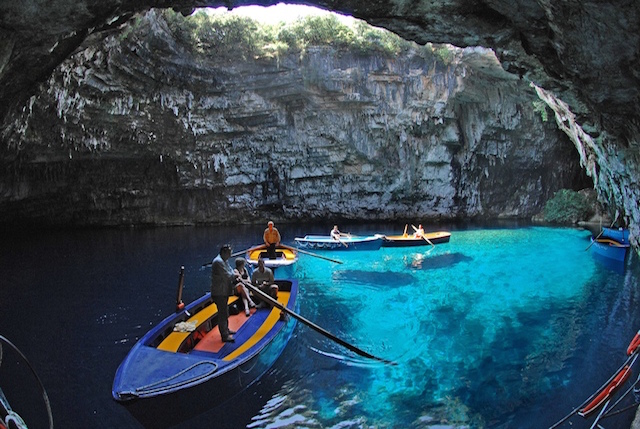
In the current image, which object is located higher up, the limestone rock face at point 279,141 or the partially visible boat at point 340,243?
the limestone rock face at point 279,141

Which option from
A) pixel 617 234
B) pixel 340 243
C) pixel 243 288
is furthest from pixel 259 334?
pixel 617 234

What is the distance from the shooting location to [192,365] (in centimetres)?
592

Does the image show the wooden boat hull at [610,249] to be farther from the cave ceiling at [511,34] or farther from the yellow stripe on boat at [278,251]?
the yellow stripe on boat at [278,251]

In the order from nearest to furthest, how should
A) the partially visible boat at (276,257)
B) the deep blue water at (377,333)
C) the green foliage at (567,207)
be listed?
1. the deep blue water at (377,333)
2. the partially visible boat at (276,257)
3. the green foliage at (567,207)

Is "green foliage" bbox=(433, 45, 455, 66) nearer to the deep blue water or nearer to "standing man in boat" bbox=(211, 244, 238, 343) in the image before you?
the deep blue water

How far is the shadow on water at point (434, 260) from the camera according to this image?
636 inches

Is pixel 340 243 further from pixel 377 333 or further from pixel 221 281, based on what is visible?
pixel 221 281

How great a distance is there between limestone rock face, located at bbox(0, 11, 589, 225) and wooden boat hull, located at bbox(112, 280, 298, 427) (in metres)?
13.8

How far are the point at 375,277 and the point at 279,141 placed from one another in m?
14.8

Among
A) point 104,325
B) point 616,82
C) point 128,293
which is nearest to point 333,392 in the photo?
point 104,325

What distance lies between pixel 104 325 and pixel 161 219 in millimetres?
21091

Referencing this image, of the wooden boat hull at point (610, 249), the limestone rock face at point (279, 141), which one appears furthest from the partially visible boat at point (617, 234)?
the limestone rock face at point (279, 141)

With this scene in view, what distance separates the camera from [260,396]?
21.8 ft

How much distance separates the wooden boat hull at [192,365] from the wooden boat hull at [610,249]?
14712mm
